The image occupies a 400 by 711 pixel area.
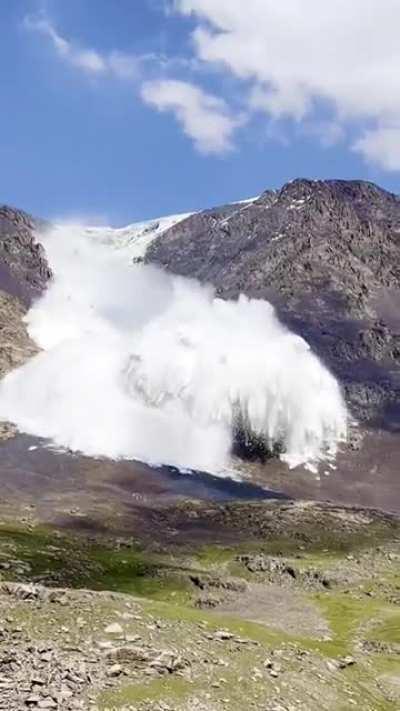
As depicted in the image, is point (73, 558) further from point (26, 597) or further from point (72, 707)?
point (72, 707)

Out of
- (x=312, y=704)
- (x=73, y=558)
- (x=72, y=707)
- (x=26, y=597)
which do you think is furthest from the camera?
(x=73, y=558)

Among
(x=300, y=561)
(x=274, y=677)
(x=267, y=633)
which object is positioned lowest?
(x=300, y=561)

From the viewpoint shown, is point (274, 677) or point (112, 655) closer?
point (112, 655)

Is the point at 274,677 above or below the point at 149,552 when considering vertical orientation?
above

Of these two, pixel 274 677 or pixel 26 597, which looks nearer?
pixel 274 677

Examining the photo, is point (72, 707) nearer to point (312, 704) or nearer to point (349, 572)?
point (312, 704)

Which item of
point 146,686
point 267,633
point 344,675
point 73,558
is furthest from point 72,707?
point 73,558

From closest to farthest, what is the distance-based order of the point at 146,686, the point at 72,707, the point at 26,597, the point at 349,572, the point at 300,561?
the point at 72,707
the point at 146,686
the point at 26,597
the point at 349,572
the point at 300,561

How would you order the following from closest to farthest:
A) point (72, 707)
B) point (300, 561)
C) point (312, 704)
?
point (72, 707) → point (312, 704) → point (300, 561)

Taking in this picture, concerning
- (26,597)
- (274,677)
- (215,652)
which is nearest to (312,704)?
(274,677)
